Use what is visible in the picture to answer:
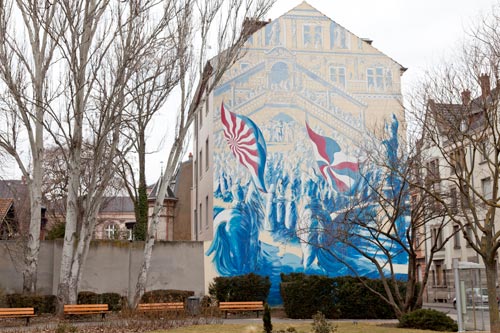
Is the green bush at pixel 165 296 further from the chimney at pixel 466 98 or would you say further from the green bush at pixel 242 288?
the chimney at pixel 466 98

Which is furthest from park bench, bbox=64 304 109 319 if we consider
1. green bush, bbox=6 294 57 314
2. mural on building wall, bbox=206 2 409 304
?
mural on building wall, bbox=206 2 409 304

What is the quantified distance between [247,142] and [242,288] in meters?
7.14

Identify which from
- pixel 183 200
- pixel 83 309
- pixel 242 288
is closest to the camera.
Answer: pixel 83 309

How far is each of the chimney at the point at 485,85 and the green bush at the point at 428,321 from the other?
23.8 ft

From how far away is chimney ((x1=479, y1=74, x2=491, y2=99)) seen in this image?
13836 millimetres

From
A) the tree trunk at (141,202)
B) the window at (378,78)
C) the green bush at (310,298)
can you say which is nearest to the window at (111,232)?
the tree trunk at (141,202)

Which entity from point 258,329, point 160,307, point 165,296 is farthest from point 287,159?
point 258,329

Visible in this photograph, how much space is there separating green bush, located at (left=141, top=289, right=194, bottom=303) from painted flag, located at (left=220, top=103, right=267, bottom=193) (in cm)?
619

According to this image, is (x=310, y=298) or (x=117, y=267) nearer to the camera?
(x=310, y=298)

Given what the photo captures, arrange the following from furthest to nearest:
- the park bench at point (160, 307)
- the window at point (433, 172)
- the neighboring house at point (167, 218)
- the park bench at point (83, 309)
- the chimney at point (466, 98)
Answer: the neighboring house at point (167, 218) → the park bench at point (83, 309) → the park bench at point (160, 307) → the window at point (433, 172) → the chimney at point (466, 98)

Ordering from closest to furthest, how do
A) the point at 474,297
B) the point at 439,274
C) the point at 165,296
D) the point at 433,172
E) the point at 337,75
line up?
the point at 433,172
the point at 474,297
the point at 165,296
the point at 337,75
the point at 439,274

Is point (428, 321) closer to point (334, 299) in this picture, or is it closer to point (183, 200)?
point (334, 299)

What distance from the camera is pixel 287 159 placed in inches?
1096

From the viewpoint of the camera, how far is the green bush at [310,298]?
2270 centimetres
